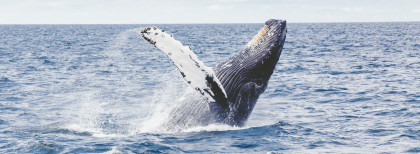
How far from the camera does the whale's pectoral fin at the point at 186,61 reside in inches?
260

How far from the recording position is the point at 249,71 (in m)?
8.17

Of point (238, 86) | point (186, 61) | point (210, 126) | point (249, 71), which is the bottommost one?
point (210, 126)

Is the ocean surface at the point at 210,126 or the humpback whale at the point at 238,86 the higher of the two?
the humpback whale at the point at 238,86

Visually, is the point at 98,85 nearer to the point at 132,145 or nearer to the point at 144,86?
the point at 144,86

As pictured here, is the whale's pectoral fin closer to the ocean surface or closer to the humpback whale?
the humpback whale

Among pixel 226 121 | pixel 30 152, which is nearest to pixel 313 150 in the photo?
pixel 226 121

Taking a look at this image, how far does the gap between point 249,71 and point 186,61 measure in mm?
1678

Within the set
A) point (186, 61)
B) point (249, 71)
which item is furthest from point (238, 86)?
point (186, 61)

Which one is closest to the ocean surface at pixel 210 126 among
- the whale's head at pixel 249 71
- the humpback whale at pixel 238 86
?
the humpback whale at pixel 238 86

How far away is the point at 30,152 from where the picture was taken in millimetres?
8211

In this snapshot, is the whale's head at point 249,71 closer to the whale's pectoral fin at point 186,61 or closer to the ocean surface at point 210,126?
the ocean surface at point 210,126

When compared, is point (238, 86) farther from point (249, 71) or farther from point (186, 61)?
point (186, 61)

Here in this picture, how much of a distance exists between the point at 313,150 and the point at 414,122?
382 centimetres

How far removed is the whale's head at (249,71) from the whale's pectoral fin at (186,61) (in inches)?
33.4
